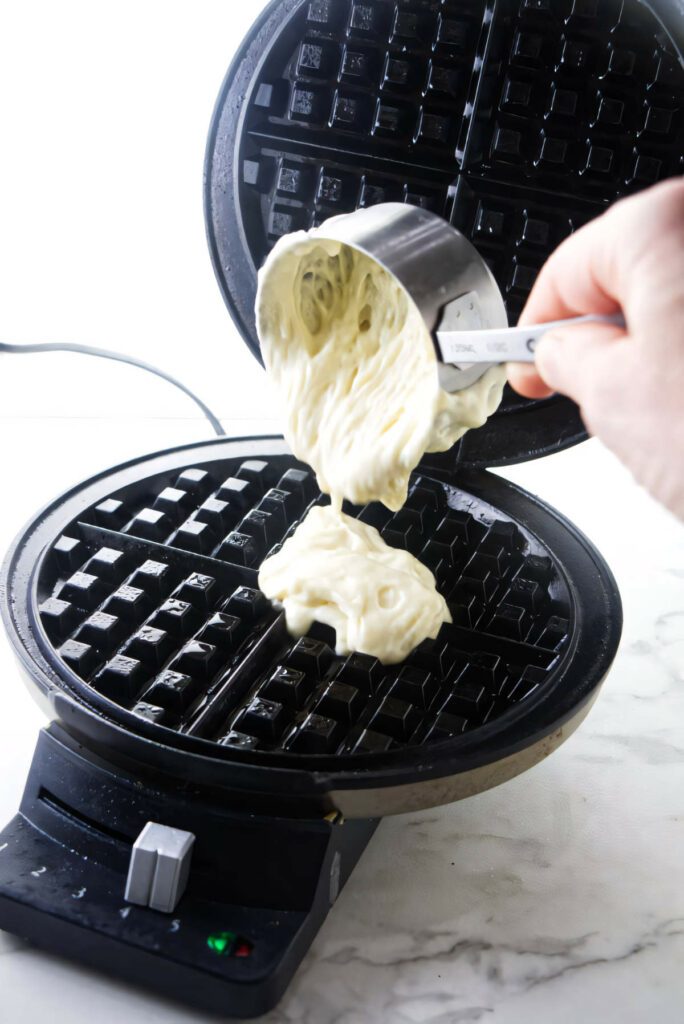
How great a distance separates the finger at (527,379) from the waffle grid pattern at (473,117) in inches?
23.2

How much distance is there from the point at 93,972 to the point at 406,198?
1447 millimetres

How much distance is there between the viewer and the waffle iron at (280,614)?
146 cm

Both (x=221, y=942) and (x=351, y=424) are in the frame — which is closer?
(x=221, y=942)

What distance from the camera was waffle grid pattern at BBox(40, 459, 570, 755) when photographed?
1644 millimetres

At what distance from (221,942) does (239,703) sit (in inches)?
15.2

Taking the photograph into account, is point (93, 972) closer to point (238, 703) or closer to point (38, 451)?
point (238, 703)

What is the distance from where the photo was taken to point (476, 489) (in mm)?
2172

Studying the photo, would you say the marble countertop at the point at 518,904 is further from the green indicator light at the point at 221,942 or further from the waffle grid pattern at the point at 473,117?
the waffle grid pattern at the point at 473,117

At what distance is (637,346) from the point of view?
3.67 feet

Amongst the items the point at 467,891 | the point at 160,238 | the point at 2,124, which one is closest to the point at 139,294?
the point at 160,238

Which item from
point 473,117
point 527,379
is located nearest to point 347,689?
point 527,379

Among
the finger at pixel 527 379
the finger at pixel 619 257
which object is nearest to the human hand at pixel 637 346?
the finger at pixel 619 257

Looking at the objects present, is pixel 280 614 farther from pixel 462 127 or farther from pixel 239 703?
pixel 462 127

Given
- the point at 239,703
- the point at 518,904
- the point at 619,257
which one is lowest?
the point at 518,904
